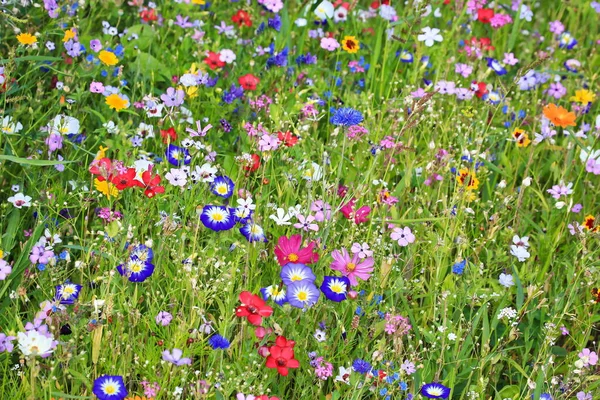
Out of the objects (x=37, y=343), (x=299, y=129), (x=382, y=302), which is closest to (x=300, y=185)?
(x=299, y=129)

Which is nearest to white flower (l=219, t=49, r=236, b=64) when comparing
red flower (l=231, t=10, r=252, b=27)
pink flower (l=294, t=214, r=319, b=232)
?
red flower (l=231, t=10, r=252, b=27)

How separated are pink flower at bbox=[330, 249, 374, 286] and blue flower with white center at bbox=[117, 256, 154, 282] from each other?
53 cm

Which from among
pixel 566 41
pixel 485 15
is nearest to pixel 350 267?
pixel 485 15

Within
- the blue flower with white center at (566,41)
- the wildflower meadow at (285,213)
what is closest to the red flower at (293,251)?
the wildflower meadow at (285,213)

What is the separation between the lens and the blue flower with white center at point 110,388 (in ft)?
6.93

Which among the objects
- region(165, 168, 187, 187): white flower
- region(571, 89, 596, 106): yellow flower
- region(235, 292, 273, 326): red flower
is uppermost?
region(571, 89, 596, 106): yellow flower

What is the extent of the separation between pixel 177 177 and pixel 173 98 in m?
0.58

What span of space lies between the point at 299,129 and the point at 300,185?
0.76 ft

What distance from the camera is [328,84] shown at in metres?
3.80

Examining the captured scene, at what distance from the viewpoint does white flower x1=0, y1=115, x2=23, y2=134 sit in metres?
2.90

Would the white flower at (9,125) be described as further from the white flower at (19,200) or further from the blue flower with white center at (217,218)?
the blue flower with white center at (217,218)

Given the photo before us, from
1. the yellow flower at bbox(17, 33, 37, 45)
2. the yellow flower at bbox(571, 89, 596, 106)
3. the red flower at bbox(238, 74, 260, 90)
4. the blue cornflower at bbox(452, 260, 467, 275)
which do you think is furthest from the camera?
the yellow flower at bbox(571, 89, 596, 106)

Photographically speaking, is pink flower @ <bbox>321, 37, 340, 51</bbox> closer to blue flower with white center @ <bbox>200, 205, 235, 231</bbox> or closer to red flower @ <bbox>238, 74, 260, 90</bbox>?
red flower @ <bbox>238, 74, 260, 90</bbox>

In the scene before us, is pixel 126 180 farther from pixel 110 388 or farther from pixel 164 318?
pixel 110 388
